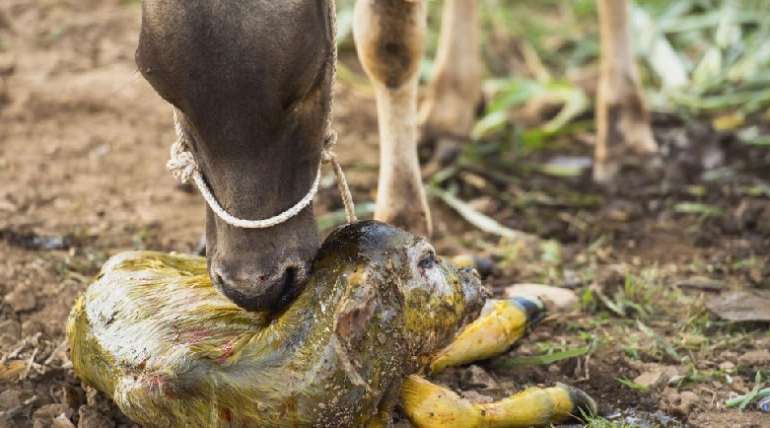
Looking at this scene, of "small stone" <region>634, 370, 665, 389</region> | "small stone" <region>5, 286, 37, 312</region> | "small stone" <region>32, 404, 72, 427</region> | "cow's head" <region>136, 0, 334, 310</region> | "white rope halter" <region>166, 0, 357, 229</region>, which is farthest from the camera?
"small stone" <region>5, 286, 37, 312</region>

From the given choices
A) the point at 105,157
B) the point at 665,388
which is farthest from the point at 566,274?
the point at 105,157

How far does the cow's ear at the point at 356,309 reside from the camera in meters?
2.25

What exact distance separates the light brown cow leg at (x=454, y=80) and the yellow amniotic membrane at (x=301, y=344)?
2106 millimetres

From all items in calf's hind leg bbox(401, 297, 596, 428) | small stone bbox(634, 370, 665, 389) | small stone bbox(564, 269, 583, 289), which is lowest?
small stone bbox(564, 269, 583, 289)

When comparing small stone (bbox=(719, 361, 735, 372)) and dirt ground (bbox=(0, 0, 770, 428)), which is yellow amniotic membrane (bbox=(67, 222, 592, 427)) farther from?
small stone (bbox=(719, 361, 735, 372))

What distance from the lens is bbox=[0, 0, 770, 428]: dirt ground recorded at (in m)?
2.83

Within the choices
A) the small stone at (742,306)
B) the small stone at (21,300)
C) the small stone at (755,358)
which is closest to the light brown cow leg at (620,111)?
the small stone at (742,306)

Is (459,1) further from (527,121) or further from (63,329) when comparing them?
(63,329)

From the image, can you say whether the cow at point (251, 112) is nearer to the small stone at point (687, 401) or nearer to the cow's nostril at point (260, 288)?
the cow's nostril at point (260, 288)

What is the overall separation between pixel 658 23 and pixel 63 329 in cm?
366

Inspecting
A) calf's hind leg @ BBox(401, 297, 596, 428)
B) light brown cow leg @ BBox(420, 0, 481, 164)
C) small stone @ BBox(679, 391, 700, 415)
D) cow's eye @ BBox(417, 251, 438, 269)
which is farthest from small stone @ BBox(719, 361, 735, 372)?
light brown cow leg @ BBox(420, 0, 481, 164)

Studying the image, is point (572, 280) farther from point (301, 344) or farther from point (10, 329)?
point (10, 329)

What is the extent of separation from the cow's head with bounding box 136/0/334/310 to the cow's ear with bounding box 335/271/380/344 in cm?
15

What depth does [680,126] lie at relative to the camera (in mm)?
4863
